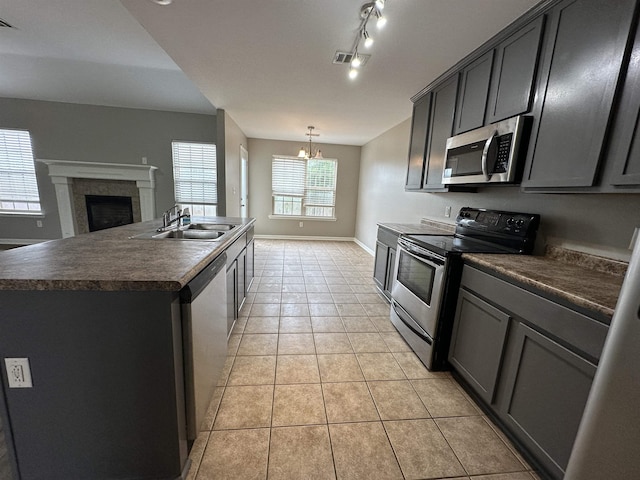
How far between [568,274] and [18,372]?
2.53 metres

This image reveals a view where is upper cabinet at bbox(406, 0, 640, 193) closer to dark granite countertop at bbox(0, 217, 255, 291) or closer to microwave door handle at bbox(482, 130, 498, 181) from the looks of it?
microwave door handle at bbox(482, 130, 498, 181)

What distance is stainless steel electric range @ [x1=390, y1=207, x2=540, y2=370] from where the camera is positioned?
184 cm

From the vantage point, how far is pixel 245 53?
92.0 inches

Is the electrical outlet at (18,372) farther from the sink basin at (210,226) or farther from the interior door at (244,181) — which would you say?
the interior door at (244,181)

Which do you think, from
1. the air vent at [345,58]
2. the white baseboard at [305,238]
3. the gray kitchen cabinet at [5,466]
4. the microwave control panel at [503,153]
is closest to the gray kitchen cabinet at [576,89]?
the microwave control panel at [503,153]

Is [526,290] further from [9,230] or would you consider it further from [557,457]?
[9,230]

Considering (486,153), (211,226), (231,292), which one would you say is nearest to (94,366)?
(231,292)

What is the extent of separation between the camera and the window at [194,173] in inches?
208

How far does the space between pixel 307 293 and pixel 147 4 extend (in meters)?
2.97

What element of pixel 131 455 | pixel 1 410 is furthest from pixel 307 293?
pixel 1 410

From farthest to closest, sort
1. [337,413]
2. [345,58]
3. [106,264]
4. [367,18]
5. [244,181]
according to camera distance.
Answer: [244,181]
[345,58]
[367,18]
[337,413]
[106,264]

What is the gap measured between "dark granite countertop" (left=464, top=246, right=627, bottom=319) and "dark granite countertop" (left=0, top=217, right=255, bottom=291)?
1.60m

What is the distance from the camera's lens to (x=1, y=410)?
1.02m

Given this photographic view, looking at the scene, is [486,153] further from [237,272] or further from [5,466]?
[5,466]
